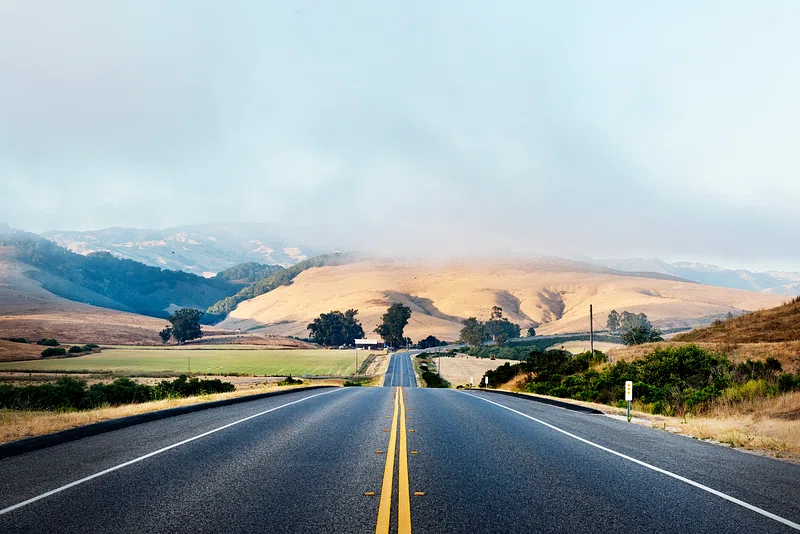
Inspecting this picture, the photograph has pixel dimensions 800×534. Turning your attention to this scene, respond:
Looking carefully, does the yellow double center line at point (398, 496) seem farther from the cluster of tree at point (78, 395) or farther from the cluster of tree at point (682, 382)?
the cluster of tree at point (78, 395)

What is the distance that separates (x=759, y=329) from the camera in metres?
57.0

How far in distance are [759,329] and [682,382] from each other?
34.8m

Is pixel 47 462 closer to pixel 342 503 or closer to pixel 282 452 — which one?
pixel 282 452

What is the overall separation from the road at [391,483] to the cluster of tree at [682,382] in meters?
10.0

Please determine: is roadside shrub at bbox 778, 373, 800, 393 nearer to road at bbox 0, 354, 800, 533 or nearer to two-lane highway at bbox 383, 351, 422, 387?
road at bbox 0, 354, 800, 533

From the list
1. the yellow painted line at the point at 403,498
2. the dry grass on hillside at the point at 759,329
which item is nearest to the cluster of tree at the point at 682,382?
the yellow painted line at the point at 403,498

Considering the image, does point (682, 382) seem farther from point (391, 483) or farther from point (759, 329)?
point (759, 329)

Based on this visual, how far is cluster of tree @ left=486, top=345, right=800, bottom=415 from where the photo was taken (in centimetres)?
2330

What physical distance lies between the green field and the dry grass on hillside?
225ft

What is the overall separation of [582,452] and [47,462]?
9876 millimetres

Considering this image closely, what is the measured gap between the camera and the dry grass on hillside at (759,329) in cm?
5319

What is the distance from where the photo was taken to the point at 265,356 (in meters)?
157

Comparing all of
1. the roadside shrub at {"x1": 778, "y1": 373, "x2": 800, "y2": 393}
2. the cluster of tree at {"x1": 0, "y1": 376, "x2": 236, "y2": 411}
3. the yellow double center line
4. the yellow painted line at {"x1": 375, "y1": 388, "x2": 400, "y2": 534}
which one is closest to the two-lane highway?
the cluster of tree at {"x1": 0, "y1": 376, "x2": 236, "y2": 411}

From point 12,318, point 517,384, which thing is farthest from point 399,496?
point 12,318
